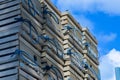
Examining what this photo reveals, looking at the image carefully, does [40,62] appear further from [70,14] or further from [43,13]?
[70,14]

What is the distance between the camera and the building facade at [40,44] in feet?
45.6

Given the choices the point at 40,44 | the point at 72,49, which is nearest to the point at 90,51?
the point at 72,49

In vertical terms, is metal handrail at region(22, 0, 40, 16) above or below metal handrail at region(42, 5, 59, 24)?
below

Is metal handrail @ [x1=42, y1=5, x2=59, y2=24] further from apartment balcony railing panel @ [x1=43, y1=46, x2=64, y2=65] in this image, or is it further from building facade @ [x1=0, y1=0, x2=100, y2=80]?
apartment balcony railing panel @ [x1=43, y1=46, x2=64, y2=65]

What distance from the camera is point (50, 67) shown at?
1554 centimetres

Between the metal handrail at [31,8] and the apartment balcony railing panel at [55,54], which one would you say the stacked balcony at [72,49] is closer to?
the apartment balcony railing panel at [55,54]

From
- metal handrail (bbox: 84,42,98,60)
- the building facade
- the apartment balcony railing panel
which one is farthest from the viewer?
metal handrail (bbox: 84,42,98,60)

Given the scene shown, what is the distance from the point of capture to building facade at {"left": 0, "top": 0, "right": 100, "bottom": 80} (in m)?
13.9

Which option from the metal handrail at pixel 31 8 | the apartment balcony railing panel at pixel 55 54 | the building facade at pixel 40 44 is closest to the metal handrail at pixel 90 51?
the building facade at pixel 40 44

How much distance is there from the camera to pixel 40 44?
15.7 metres

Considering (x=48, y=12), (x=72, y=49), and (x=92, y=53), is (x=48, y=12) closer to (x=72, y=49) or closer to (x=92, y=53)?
(x=72, y=49)

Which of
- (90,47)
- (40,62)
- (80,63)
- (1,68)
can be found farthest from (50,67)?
(90,47)

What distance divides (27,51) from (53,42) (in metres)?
2.47

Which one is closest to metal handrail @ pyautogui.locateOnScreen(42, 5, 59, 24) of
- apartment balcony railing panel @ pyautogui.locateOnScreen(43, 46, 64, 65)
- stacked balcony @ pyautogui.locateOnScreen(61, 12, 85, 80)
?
stacked balcony @ pyautogui.locateOnScreen(61, 12, 85, 80)
